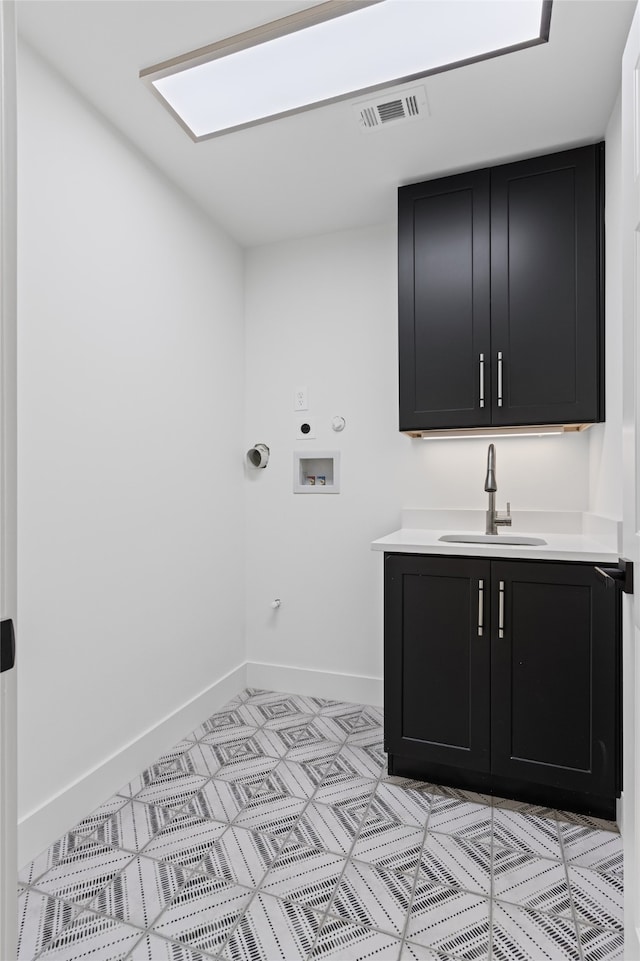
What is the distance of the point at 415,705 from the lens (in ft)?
6.79

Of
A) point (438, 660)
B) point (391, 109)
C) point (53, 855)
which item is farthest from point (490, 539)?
point (53, 855)

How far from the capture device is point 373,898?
1503 mm

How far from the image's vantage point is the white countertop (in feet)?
6.06

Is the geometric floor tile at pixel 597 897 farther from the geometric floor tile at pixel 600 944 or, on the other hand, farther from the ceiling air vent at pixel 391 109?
the ceiling air vent at pixel 391 109

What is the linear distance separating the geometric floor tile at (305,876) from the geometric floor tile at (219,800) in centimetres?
29

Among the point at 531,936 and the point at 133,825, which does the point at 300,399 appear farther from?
the point at 531,936

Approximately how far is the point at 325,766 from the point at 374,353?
2.02 metres

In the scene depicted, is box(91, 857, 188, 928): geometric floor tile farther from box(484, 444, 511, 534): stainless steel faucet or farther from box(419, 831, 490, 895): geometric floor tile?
box(484, 444, 511, 534): stainless steel faucet

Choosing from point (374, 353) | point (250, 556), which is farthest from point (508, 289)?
point (250, 556)

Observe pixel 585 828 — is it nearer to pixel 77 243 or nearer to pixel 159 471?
pixel 159 471

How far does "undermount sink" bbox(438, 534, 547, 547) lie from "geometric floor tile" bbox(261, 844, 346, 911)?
1.29m

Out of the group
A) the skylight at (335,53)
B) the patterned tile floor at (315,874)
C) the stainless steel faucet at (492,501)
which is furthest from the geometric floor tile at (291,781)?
the skylight at (335,53)

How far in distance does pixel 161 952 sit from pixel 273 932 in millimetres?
282

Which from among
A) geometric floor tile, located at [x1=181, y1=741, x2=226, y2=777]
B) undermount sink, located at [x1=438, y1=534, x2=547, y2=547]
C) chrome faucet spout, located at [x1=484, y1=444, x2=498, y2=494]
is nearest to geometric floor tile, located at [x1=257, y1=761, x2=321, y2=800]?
geometric floor tile, located at [x1=181, y1=741, x2=226, y2=777]
